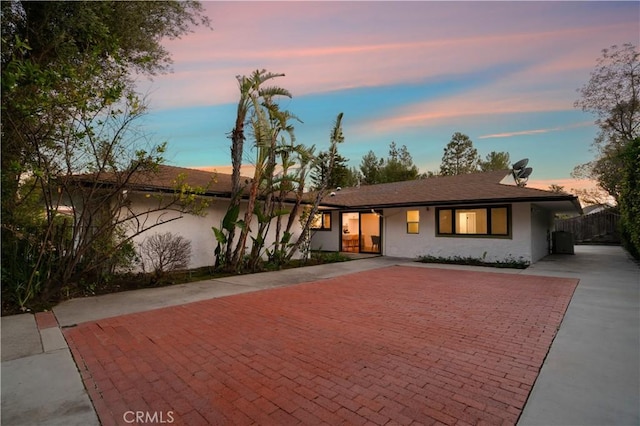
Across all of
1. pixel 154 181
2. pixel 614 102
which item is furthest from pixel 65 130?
pixel 614 102

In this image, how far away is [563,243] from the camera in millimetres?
17594

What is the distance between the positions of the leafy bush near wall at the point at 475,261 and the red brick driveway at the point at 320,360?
5.43 m

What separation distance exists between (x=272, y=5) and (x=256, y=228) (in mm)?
7664

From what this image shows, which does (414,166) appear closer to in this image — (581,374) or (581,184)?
(581,184)

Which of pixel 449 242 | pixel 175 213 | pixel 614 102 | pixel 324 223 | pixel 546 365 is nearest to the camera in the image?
pixel 546 365

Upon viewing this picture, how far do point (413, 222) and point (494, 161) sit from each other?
33642 millimetres

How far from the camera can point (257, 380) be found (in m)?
3.28

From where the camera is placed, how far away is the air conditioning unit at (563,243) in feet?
57.2

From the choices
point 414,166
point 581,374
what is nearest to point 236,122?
point 581,374

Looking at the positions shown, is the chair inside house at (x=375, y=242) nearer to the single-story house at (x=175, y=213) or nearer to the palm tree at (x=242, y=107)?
the single-story house at (x=175, y=213)

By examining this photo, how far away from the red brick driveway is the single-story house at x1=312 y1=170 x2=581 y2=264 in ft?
19.8

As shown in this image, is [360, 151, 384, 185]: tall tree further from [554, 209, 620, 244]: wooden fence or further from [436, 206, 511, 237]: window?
[436, 206, 511, 237]: window

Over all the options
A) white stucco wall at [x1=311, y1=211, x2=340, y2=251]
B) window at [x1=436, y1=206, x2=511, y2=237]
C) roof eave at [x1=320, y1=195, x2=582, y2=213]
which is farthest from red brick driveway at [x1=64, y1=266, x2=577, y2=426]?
white stucco wall at [x1=311, y1=211, x2=340, y2=251]

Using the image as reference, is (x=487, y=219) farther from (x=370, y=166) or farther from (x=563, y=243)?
(x=370, y=166)
